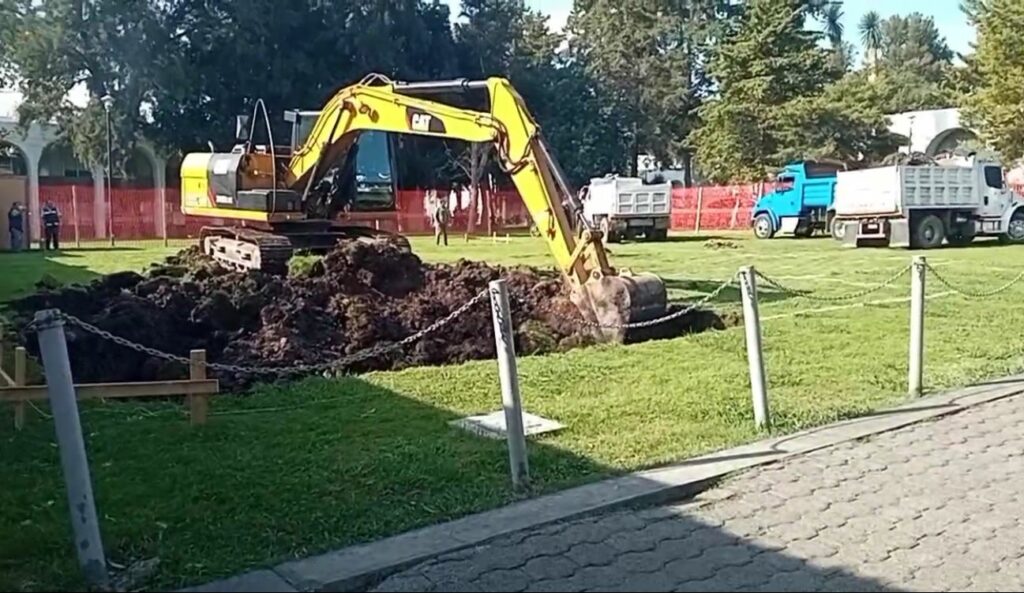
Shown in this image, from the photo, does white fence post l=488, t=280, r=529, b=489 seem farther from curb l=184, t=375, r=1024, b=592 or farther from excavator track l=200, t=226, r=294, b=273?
excavator track l=200, t=226, r=294, b=273

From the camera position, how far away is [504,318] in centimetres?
596

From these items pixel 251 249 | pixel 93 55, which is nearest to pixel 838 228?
pixel 251 249

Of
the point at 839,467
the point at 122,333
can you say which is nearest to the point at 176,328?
the point at 122,333

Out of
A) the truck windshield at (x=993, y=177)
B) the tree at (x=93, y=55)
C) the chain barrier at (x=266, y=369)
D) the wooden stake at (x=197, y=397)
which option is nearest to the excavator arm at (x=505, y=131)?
the chain barrier at (x=266, y=369)

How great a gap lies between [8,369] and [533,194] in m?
5.77

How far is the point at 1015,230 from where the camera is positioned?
3011cm

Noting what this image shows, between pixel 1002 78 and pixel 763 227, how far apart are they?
1209 centimetres

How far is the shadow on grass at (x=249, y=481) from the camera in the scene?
16.1 ft

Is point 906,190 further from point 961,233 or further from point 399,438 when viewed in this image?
point 399,438

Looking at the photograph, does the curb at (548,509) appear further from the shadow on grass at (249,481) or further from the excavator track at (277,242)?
the excavator track at (277,242)

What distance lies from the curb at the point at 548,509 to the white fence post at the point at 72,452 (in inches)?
19.0

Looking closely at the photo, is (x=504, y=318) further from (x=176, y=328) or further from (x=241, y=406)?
(x=176, y=328)

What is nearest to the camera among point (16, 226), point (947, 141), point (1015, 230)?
point (1015, 230)

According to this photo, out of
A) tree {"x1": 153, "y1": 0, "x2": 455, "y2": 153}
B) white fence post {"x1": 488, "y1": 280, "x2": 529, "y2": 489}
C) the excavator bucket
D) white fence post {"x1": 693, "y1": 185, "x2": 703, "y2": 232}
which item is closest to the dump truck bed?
white fence post {"x1": 693, "y1": 185, "x2": 703, "y2": 232}
